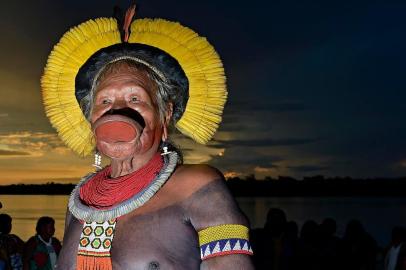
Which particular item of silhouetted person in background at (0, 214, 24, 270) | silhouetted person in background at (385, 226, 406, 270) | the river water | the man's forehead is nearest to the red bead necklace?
the man's forehead

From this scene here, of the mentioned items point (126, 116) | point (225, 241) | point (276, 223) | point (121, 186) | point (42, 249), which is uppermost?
point (276, 223)

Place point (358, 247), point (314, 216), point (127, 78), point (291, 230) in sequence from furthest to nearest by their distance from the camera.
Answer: point (314, 216) → point (358, 247) → point (291, 230) → point (127, 78)

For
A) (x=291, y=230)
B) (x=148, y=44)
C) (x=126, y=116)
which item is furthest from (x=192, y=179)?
(x=291, y=230)

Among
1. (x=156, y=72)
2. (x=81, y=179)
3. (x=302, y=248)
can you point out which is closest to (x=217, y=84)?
(x=156, y=72)

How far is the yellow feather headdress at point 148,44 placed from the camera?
126 inches

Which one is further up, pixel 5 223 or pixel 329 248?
pixel 5 223

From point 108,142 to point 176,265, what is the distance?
0.60m

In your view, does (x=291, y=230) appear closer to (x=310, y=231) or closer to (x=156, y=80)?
(x=310, y=231)

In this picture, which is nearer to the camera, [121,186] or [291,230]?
[121,186]

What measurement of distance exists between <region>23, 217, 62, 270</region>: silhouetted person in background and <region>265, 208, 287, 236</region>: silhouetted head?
274cm

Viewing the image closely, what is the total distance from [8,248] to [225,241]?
6.01 m

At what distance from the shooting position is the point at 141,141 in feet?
9.87

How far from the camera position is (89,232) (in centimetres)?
300

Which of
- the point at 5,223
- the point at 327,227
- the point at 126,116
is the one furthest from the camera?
the point at 327,227
